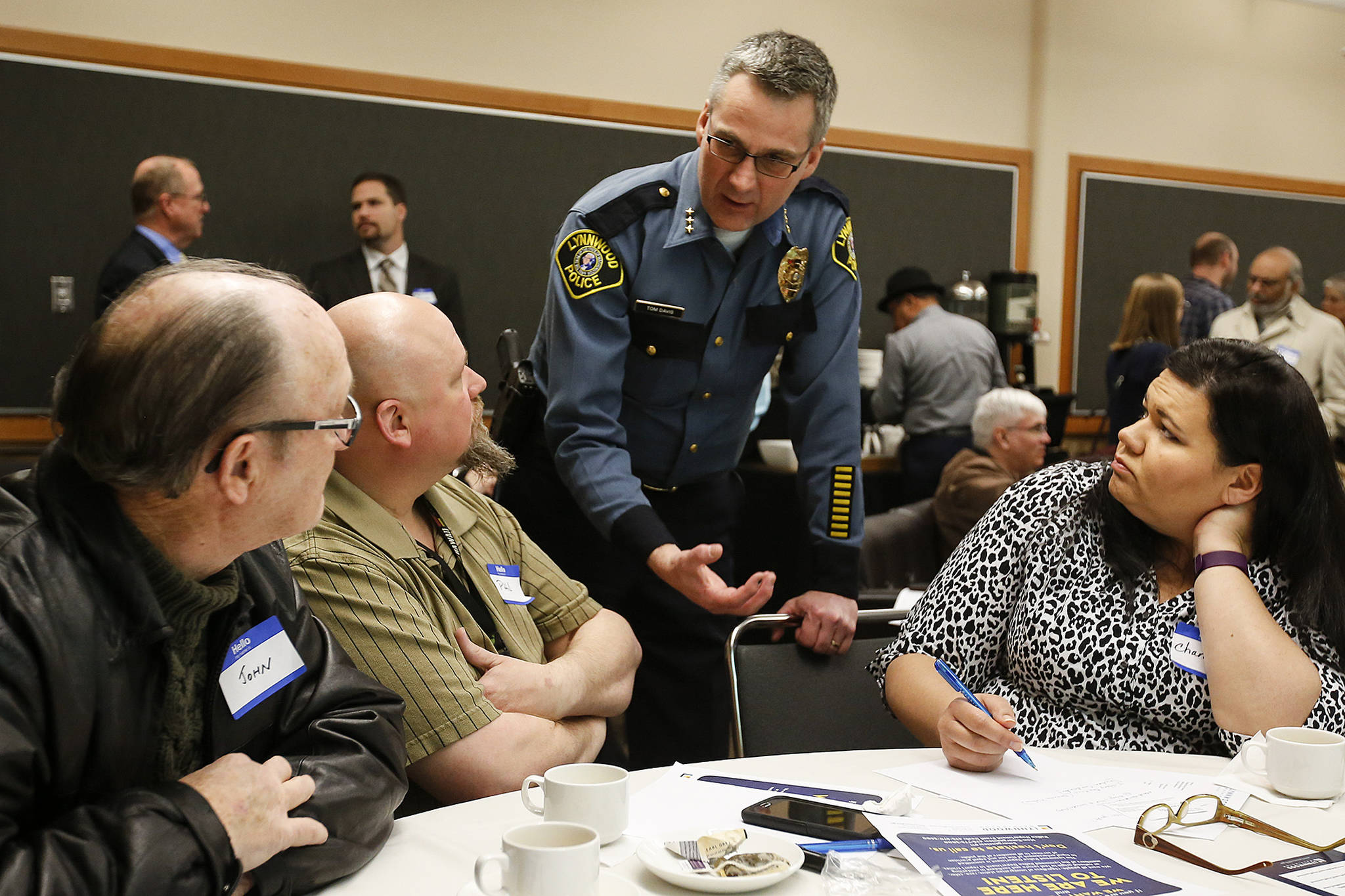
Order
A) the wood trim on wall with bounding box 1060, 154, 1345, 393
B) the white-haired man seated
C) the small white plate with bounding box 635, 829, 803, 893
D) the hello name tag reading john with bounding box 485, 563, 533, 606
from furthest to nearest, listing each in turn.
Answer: the wood trim on wall with bounding box 1060, 154, 1345, 393, the white-haired man seated, the hello name tag reading john with bounding box 485, 563, 533, 606, the small white plate with bounding box 635, 829, 803, 893

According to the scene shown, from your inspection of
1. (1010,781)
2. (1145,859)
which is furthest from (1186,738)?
(1145,859)

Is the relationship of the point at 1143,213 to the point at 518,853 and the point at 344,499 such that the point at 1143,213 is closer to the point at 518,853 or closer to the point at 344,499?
the point at 344,499

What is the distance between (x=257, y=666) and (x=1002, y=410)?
11.3ft

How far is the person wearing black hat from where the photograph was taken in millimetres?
5430

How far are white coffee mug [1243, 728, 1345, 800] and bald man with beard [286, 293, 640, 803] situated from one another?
0.92 meters

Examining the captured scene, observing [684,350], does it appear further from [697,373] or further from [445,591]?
[445,591]


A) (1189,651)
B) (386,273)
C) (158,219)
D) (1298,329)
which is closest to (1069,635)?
(1189,651)

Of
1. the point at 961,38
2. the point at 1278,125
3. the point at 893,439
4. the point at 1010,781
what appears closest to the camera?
the point at 1010,781

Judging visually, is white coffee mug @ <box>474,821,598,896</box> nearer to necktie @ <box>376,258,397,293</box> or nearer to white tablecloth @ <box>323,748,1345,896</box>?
white tablecloth @ <box>323,748,1345,896</box>

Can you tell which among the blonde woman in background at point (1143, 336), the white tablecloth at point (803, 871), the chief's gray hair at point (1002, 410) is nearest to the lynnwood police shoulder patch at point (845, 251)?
the white tablecloth at point (803, 871)

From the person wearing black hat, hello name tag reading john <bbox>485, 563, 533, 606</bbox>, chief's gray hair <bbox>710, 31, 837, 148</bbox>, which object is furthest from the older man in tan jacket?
hello name tag reading john <bbox>485, 563, 533, 606</bbox>

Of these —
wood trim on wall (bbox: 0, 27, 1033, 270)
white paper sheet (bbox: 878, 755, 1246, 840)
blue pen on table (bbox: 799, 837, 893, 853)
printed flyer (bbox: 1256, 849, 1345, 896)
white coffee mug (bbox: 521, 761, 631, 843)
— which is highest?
wood trim on wall (bbox: 0, 27, 1033, 270)

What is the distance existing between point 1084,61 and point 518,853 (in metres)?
7.66

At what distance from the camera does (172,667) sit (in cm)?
109
